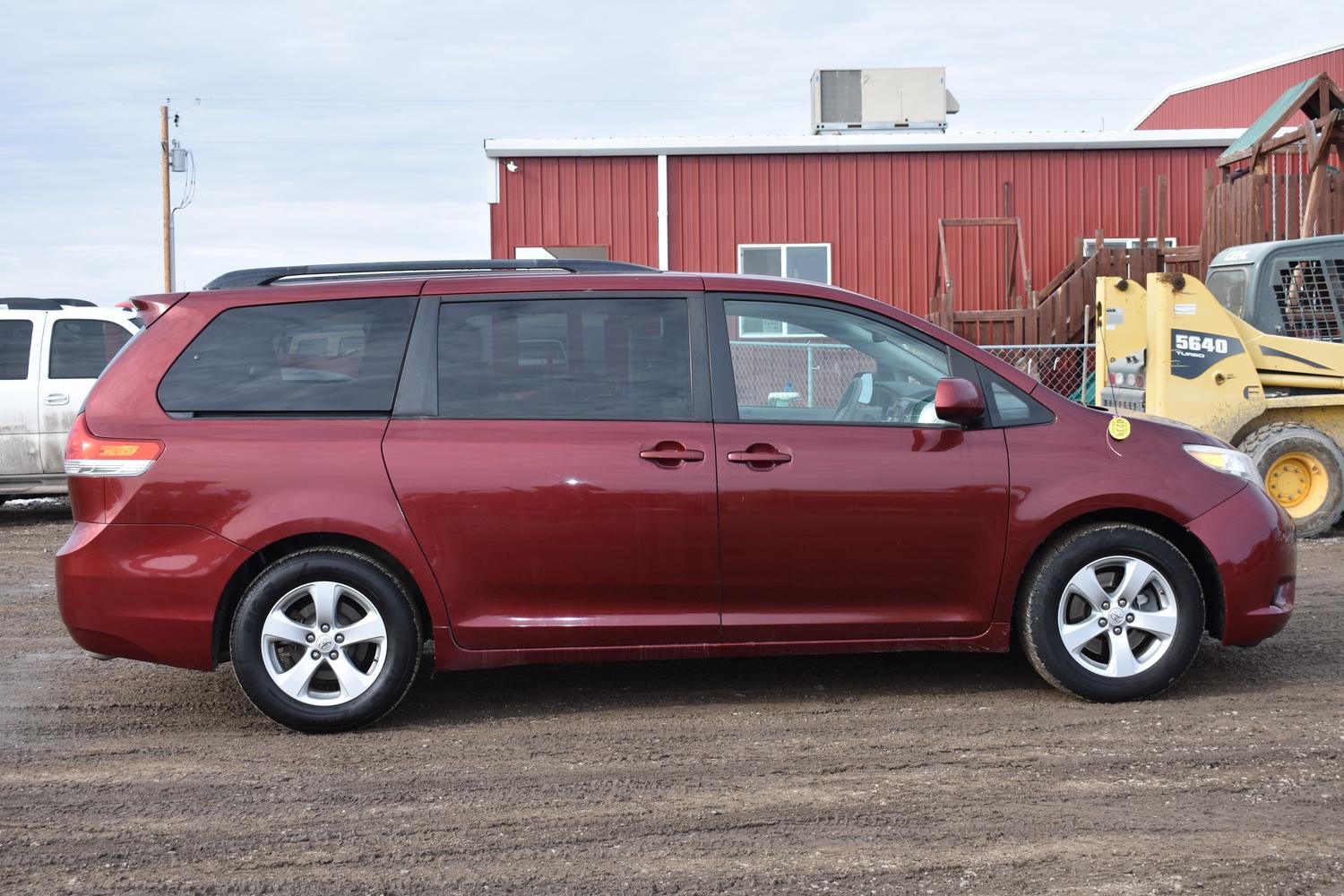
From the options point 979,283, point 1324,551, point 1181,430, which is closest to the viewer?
point 1181,430

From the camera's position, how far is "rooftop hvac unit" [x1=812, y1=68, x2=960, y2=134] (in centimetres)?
2212

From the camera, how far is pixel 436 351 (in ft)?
17.3

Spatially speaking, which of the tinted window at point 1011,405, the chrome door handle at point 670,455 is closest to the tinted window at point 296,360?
the chrome door handle at point 670,455

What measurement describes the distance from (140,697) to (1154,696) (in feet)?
13.8

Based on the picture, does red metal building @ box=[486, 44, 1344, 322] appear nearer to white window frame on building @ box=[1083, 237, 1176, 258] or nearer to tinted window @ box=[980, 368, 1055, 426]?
white window frame on building @ box=[1083, 237, 1176, 258]

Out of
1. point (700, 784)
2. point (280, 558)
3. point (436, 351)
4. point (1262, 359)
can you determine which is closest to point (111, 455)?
point (280, 558)

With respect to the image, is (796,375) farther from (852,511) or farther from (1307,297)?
(1307,297)

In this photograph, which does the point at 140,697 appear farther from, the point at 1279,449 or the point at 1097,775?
the point at 1279,449

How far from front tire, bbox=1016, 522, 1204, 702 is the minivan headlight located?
1.27 ft

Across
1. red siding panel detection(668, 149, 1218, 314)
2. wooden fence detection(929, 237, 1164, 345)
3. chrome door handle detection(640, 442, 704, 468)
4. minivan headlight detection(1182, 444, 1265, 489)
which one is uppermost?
red siding panel detection(668, 149, 1218, 314)

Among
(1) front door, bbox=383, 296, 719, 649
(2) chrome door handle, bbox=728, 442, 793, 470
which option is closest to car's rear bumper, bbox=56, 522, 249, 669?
(1) front door, bbox=383, 296, 719, 649

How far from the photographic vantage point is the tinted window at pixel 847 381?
17.6 ft

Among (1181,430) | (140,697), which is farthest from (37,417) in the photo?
(1181,430)

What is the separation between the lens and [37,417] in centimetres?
1175
